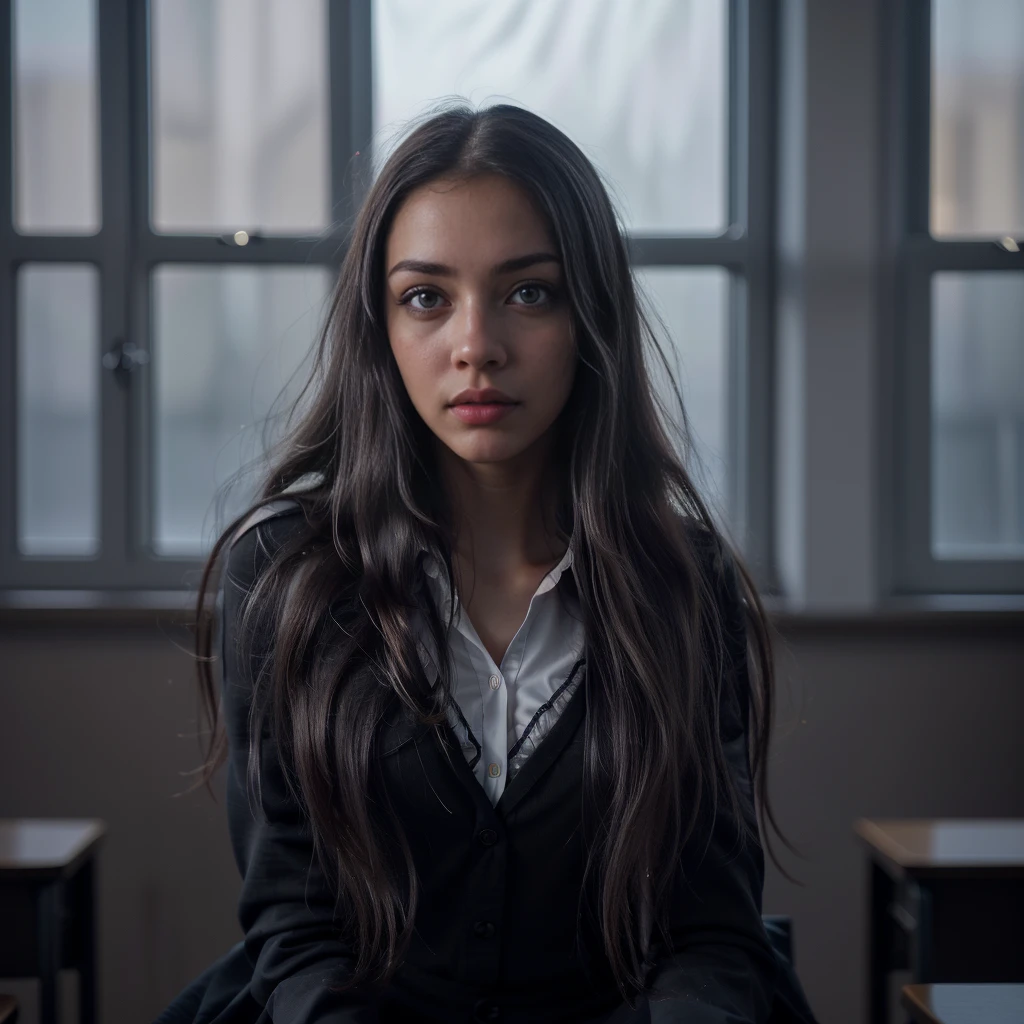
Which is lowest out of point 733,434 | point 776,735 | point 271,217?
point 776,735

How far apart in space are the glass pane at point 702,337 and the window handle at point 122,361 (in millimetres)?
1088

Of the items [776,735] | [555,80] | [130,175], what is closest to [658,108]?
[555,80]

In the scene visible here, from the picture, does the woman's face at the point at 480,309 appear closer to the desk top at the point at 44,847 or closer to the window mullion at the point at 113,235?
the desk top at the point at 44,847

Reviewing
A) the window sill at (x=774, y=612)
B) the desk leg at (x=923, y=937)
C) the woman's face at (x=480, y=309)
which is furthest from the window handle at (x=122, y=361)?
the desk leg at (x=923, y=937)

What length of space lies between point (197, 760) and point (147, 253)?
1.05 metres

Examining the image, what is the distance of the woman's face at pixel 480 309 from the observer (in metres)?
1.15

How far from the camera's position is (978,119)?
2.44 metres

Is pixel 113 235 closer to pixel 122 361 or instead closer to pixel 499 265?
pixel 122 361

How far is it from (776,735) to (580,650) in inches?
45.5

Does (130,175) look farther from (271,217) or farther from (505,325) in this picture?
(505,325)

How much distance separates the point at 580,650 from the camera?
1231 mm

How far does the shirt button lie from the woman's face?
Result: 1.79ft

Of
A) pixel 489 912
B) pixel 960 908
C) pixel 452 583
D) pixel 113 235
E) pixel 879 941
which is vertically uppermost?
pixel 113 235

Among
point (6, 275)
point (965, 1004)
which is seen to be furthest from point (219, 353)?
point (965, 1004)
